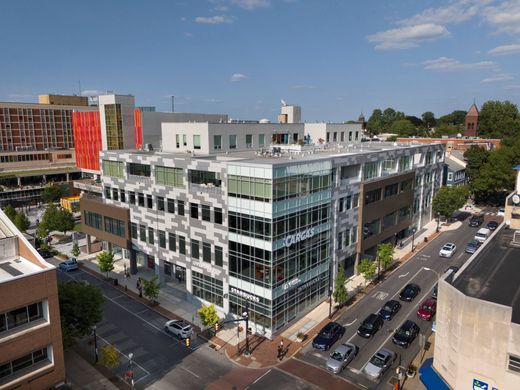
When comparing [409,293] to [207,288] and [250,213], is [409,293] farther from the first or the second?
[207,288]

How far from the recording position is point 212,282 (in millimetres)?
46969

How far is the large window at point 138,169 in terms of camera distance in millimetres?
53656

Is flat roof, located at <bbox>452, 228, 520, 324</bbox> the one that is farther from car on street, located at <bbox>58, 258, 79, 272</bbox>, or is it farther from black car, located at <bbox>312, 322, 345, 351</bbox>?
car on street, located at <bbox>58, 258, 79, 272</bbox>

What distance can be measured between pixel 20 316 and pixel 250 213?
2198cm

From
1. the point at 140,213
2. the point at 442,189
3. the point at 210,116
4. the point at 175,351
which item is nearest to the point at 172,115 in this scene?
the point at 210,116

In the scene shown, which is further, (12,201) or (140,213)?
(12,201)

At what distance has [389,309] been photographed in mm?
45812

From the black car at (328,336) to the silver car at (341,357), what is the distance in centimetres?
190

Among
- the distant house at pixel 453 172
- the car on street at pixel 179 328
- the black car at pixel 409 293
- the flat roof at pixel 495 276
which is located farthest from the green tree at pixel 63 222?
the distant house at pixel 453 172

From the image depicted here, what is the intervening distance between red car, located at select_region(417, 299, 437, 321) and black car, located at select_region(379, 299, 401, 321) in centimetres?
250

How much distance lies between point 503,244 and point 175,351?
117 feet

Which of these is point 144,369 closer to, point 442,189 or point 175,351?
point 175,351

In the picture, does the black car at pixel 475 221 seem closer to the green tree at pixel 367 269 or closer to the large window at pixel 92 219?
the green tree at pixel 367 269

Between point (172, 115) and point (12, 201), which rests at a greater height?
point (172, 115)
